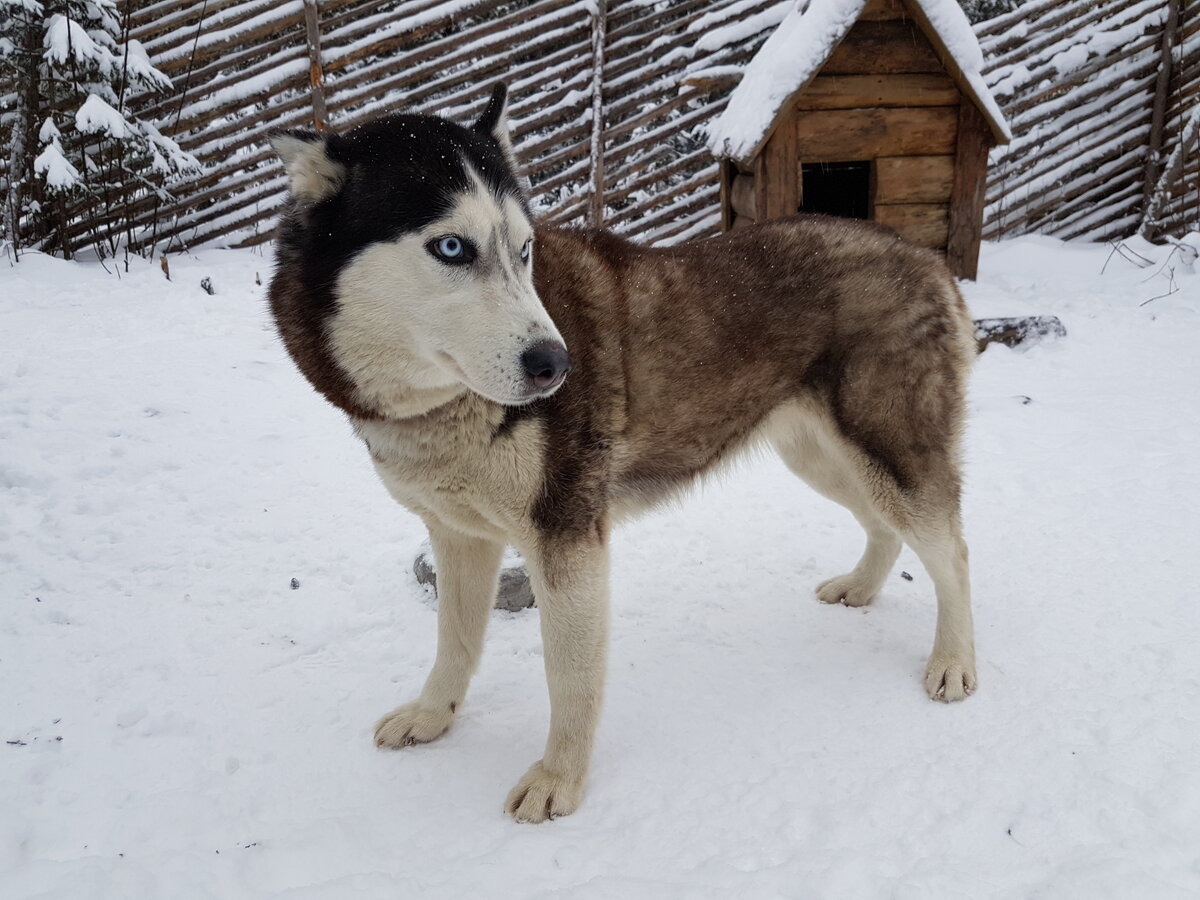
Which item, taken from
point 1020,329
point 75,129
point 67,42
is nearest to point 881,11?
point 1020,329

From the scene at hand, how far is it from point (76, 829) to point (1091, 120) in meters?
9.82

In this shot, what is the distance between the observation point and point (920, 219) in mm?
6215

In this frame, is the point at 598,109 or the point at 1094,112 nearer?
the point at 598,109

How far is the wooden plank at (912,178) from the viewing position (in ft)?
19.7

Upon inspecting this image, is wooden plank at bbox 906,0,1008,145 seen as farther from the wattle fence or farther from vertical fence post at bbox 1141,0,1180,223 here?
vertical fence post at bbox 1141,0,1180,223

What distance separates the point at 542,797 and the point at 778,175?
16.2 feet

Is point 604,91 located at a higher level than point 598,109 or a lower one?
higher

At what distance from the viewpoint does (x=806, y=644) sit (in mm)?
2893

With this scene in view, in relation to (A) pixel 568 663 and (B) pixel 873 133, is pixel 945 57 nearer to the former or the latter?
(B) pixel 873 133

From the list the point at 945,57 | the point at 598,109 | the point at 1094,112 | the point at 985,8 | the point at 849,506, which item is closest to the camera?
the point at 849,506

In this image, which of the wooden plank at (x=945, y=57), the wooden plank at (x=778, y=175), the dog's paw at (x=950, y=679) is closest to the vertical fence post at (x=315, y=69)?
the wooden plank at (x=778, y=175)

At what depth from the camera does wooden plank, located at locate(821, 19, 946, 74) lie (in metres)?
5.71

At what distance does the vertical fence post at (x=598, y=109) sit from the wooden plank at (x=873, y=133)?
89.7 inches

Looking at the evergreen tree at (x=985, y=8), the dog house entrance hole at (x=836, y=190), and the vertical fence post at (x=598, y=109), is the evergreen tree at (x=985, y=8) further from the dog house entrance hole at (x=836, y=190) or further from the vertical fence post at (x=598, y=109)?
the vertical fence post at (x=598, y=109)
